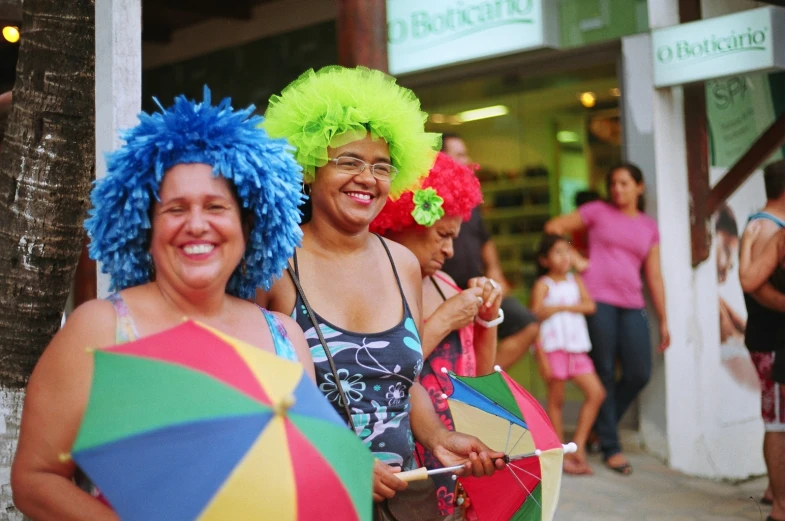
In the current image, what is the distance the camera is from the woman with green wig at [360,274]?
2.52 m

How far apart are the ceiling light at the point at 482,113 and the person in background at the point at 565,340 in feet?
5.79

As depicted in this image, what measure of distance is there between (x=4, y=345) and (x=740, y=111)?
20.4 ft

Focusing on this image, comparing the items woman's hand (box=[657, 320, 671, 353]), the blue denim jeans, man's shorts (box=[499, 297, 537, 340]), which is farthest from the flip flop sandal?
man's shorts (box=[499, 297, 537, 340])

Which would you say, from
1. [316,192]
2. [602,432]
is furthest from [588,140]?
[316,192]

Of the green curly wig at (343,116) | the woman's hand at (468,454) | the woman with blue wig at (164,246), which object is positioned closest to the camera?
the woman with blue wig at (164,246)

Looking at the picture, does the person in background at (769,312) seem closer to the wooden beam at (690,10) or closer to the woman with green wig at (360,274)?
the wooden beam at (690,10)

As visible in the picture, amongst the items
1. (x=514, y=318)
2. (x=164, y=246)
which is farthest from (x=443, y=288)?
(x=514, y=318)

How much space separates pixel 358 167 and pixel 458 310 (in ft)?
2.93

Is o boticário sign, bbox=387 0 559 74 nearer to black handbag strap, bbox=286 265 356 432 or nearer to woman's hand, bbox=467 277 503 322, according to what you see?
woman's hand, bbox=467 277 503 322

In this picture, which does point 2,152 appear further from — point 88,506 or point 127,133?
point 88,506

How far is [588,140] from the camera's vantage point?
7.90 m

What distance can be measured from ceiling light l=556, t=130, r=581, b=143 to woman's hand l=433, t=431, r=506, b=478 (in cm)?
565

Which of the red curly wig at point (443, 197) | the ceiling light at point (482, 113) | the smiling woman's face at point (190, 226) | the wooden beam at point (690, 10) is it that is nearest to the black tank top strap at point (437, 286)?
the red curly wig at point (443, 197)

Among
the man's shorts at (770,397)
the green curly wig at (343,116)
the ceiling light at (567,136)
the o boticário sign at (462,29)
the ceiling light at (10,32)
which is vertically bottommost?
the man's shorts at (770,397)
